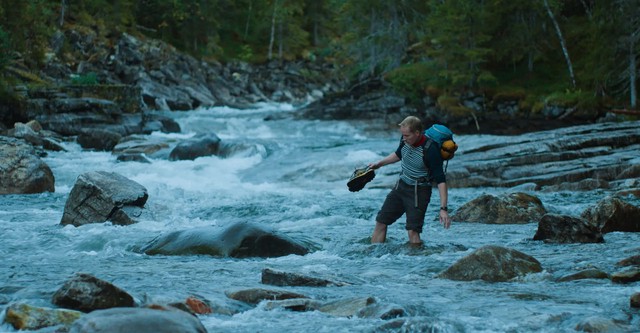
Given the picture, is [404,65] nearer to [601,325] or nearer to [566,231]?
[566,231]

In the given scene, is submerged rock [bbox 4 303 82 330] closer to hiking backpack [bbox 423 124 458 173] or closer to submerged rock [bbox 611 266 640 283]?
hiking backpack [bbox 423 124 458 173]

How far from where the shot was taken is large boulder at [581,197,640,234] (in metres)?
10.9

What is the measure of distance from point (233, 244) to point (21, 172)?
8.20 metres

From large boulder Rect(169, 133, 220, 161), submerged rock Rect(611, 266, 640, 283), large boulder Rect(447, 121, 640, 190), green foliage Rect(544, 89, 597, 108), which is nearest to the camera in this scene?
submerged rock Rect(611, 266, 640, 283)

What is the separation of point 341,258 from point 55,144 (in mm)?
16745

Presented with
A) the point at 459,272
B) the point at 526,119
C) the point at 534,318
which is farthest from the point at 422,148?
the point at 526,119

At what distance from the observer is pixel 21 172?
15.9m

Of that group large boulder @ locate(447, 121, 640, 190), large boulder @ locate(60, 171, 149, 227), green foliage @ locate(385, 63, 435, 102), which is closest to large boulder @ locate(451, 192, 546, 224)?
large boulder @ locate(447, 121, 640, 190)

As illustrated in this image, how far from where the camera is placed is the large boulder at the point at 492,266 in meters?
7.89

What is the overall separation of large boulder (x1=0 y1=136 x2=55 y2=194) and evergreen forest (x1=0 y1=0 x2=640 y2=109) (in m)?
13.3

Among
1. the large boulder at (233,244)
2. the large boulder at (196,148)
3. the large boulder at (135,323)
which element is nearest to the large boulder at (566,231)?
the large boulder at (233,244)

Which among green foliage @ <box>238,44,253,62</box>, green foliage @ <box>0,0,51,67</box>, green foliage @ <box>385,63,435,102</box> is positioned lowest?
green foliage @ <box>385,63,435,102</box>

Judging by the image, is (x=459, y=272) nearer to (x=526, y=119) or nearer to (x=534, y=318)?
(x=534, y=318)

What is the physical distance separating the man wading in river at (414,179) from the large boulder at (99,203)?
4964 mm
